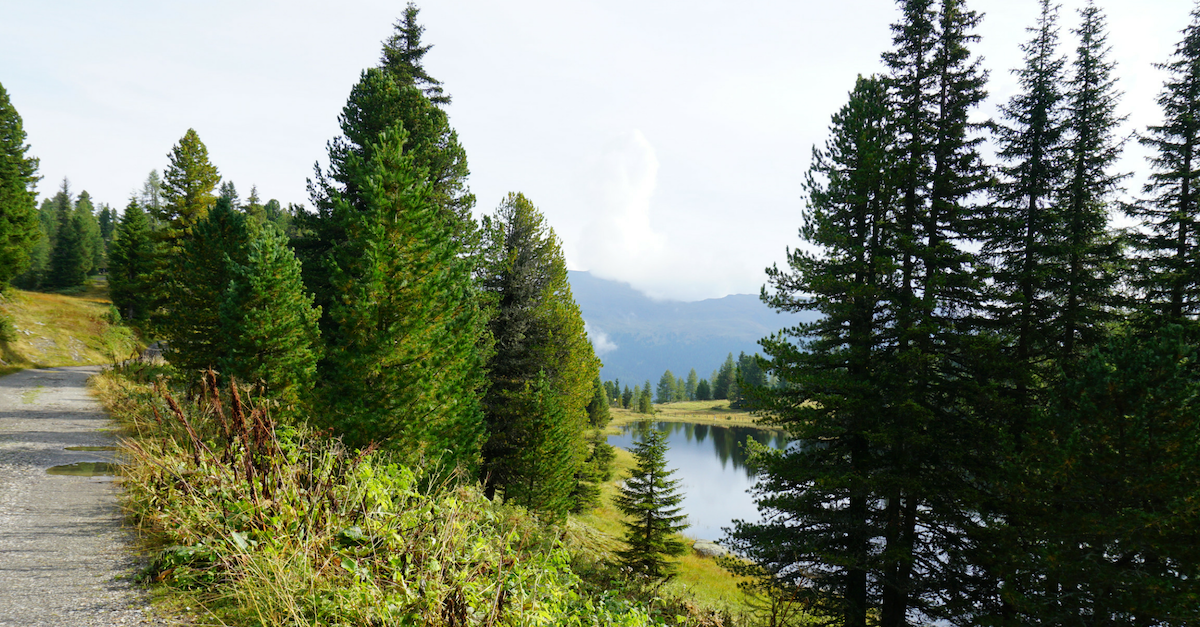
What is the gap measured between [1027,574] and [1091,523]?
6.35ft

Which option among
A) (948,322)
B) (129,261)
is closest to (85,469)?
(948,322)

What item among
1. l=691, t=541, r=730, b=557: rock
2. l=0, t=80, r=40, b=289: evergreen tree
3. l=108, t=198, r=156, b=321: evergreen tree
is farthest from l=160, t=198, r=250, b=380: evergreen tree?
→ l=108, t=198, r=156, b=321: evergreen tree

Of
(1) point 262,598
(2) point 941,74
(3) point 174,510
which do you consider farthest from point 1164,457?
(3) point 174,510

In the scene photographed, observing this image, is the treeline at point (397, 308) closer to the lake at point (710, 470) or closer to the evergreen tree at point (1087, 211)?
the lake at point (710, 470)

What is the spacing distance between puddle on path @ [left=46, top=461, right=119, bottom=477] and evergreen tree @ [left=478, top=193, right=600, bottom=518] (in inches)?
395

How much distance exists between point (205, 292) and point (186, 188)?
14.2 meters

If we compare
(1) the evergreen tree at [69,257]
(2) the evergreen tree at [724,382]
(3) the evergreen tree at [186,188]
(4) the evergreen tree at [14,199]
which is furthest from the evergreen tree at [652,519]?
(2) the evergreen tree at [724,382]

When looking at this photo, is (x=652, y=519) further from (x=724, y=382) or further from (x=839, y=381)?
(x=724, y=382)

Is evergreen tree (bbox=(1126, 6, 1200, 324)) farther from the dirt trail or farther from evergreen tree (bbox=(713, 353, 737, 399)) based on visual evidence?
evergreen tree (bbox=(713, 353, 737, 399))

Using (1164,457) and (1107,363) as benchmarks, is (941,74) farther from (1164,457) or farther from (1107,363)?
(1164,457)

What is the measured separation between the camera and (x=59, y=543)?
5145mm

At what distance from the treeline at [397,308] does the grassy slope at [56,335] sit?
10684 millimetres

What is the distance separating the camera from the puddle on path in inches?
332

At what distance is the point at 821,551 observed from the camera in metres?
12.6
